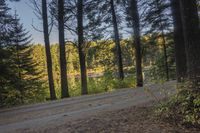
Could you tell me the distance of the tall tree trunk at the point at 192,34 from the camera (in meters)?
9.04

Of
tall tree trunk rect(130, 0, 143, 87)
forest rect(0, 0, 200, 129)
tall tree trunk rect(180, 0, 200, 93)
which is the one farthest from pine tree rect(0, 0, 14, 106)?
tall tree trunk rect(180, 0, 200, 93)

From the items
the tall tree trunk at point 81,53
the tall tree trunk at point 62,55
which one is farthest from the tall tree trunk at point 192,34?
the tall tree trunk at point 81,53

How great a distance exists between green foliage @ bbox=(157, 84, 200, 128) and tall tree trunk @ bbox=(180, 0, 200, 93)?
672 millimetres

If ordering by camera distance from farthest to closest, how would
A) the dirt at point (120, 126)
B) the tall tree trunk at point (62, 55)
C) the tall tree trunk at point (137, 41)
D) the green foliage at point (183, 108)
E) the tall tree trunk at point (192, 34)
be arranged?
the tall tree trunk at point (137, 41) < the tall tree trunk at point (62, 55) < the tall tree trunk at point (192, 34) < the green foliage at point (183, 108) < the dirt at point (120, 126)

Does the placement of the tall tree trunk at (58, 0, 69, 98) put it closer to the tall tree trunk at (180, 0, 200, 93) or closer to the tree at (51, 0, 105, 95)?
the tree at (51, 0, 105, 95)

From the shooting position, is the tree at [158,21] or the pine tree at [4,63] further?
the tree at [158,21]

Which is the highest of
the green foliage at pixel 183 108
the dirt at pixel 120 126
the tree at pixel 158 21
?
the tree at pixel 158 21

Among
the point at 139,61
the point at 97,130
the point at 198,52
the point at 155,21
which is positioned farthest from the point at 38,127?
the point at 155,21

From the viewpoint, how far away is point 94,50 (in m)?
26.1

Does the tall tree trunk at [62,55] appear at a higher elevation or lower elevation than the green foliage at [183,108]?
higher

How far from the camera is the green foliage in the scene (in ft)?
25.1

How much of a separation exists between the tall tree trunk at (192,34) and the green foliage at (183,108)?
672 millimetres

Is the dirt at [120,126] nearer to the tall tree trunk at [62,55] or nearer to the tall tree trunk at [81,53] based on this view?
the tall tree trunk at [62,55]

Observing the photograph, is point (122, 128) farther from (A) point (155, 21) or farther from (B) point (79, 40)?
(A) point (155, 21)
